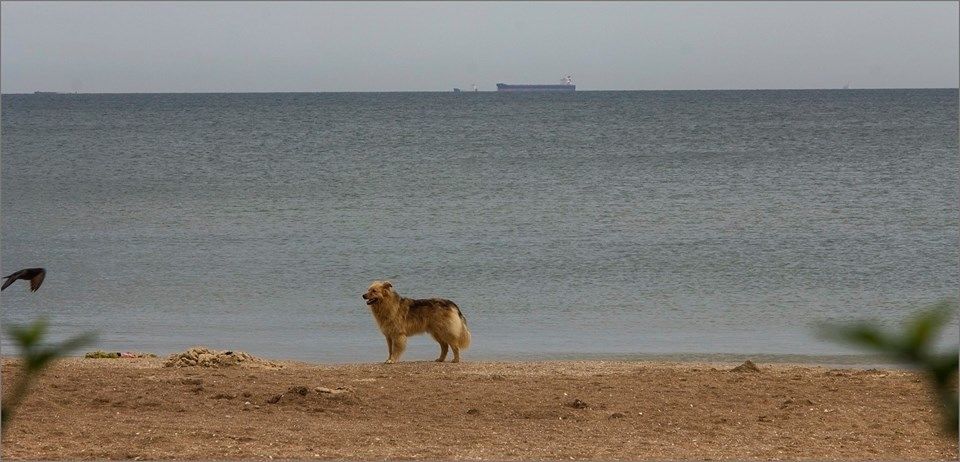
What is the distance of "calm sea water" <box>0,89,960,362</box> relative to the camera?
44.2 ft

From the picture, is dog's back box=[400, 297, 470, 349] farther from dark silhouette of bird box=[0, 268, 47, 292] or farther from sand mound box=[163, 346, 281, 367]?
dark silhouette of bird box=[0, 268, 47, 292]

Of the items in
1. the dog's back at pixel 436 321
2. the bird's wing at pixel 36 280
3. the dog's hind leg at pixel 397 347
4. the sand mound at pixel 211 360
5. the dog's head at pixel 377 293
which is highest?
the bird's wing at pixel 36 280

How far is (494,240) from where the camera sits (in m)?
21.1

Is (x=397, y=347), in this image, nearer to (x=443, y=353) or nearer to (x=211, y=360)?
(x=443, y=353)

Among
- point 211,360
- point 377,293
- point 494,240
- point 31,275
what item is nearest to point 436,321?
point 377,293

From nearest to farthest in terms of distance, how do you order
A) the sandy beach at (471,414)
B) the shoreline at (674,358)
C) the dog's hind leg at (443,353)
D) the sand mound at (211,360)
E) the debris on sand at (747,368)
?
the sandy beach at (471,414) < the debris on sand at (747,368) < the sand mound at (211,360) < the dog's hind leg at (443,353) < the shoreline at (674,358)

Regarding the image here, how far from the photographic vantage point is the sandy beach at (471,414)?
21.1ft

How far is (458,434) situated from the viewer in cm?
690

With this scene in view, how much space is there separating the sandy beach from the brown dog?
499mm

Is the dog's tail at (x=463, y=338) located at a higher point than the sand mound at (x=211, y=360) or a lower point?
higher

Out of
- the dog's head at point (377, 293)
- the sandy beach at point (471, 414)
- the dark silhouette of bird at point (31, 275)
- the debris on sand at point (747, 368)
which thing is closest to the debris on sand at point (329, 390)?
the sandy beach at point (471, 414)

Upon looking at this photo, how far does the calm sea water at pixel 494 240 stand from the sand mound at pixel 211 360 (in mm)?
1627

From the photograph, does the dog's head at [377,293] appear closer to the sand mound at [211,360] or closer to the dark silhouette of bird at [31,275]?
the sand mound at [211,360]

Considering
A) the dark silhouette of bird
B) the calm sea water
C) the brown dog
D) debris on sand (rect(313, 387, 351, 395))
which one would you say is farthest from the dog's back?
the dark silhouette of bird
